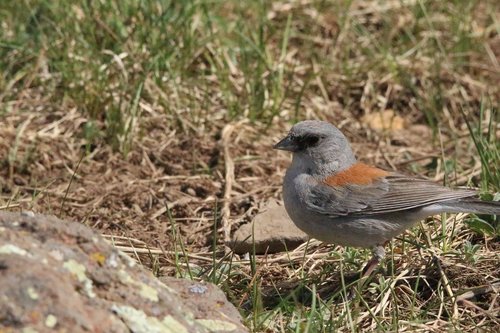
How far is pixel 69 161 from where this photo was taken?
20.4ft

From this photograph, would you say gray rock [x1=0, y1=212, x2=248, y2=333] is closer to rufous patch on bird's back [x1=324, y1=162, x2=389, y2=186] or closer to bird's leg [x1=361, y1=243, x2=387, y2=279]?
bird's leg [x1=361, y1=243, x2=387, y2=279]

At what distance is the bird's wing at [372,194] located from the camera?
4.74 m

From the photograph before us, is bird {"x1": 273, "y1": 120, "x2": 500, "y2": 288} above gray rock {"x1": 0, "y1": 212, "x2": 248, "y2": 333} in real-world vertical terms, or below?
below

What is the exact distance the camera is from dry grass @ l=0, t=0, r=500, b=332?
4.79 meters

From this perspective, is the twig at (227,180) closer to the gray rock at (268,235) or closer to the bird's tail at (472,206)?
the gray rock at (268,235)

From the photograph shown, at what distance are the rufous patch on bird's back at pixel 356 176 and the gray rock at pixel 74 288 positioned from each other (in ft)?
5.24

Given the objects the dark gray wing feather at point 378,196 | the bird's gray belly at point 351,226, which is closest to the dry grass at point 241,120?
the bird's gray belly at point 351,226

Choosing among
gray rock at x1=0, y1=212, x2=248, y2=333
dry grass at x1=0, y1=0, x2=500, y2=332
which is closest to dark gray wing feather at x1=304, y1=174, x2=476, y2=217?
dry grass at x1=0, y1=0, x2=500, y2=332

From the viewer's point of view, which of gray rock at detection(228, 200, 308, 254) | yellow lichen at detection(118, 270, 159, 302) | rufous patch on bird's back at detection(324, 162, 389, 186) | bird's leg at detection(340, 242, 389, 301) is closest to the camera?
yellow lichen at detection(118, 270, 159, 302)

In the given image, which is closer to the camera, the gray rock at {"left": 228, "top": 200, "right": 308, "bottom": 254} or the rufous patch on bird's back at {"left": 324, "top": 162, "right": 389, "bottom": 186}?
the rufous patch on bird's back at {"left": 324, "top": 162, "right": 389, "bottom": 186}

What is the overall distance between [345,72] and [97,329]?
4669mm

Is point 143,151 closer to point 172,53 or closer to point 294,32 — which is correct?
point 172,53

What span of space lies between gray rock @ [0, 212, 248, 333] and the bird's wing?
1.38 metres

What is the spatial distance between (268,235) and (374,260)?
30.4 inches
